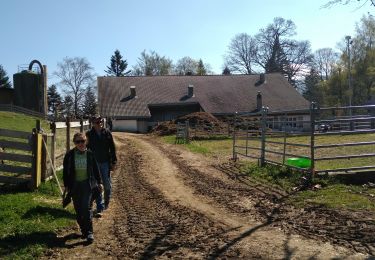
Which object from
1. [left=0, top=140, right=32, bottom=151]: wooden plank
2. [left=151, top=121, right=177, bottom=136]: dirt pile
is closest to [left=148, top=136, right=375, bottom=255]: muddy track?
[left=0, top=140, right=32, bottom=151]: wooden plank

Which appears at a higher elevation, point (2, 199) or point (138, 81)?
point (138, 81)

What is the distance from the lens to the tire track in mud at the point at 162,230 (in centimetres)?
637

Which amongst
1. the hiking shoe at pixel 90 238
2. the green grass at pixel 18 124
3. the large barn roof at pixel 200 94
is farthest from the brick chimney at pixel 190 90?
the hiking shoe at pixel 90 238

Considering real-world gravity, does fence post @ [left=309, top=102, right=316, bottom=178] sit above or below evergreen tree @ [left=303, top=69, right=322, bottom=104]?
below

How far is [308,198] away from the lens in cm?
950

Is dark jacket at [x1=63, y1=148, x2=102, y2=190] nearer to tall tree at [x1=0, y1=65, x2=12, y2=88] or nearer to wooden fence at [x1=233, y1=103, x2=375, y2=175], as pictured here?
wooden fence at [x1=233, y1=103, x2=375, y2=175]

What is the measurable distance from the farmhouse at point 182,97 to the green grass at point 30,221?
44.9 metres

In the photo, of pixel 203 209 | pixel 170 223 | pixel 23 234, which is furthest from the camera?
pixel 203 209

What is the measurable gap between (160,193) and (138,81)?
5172 centimetres

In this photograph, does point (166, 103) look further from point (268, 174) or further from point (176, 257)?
point (176, 257)

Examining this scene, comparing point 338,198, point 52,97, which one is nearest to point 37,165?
point 338,198

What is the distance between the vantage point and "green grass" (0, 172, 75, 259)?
21.7 ft

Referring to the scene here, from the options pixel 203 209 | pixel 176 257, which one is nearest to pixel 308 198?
pixel 203 209

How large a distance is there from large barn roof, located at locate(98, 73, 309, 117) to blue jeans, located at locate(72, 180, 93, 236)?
156 ft
